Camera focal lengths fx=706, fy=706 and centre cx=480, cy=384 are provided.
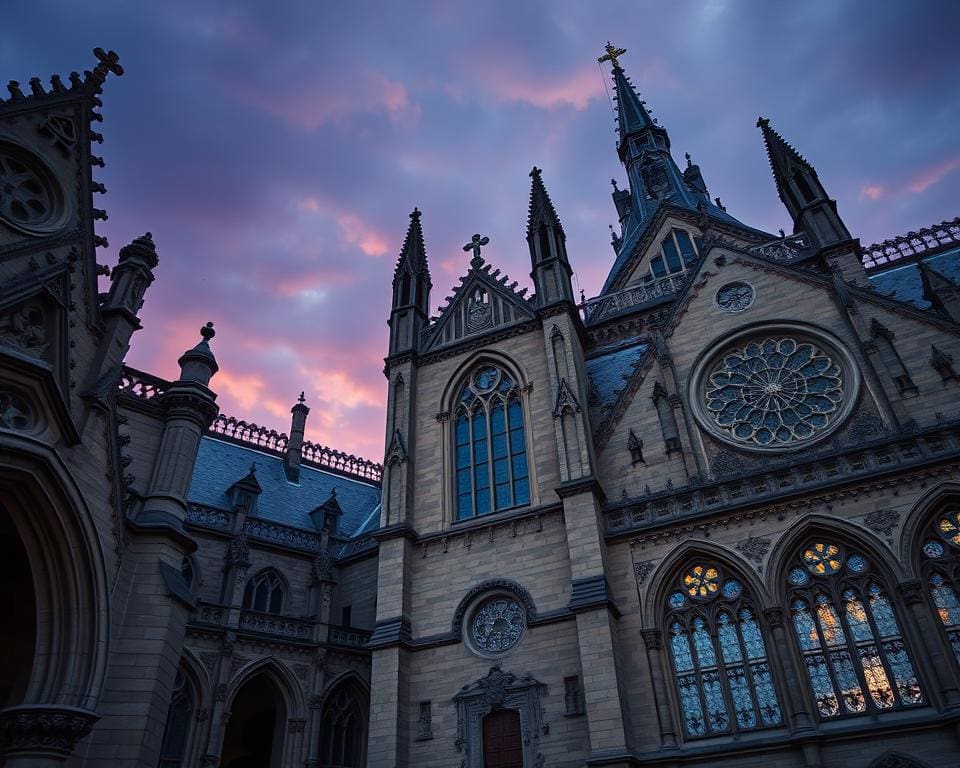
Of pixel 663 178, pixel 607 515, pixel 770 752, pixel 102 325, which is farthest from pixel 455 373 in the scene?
pixel 663 178

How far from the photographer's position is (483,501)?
21.0 m

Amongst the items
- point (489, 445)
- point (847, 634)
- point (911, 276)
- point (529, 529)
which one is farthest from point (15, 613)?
point (911, 276)

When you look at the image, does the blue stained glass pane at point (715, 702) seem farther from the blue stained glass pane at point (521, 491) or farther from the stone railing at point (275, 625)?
the stone railing at point (275, 625)

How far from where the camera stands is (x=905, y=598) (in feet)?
46.7

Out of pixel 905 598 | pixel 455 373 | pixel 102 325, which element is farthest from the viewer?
pixel 455 373

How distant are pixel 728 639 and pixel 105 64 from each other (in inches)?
728

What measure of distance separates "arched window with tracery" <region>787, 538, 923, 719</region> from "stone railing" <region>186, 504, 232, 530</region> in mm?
19537

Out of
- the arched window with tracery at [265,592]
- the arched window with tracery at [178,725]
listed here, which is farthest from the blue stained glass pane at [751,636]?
the arched window with tracery at [265,592]

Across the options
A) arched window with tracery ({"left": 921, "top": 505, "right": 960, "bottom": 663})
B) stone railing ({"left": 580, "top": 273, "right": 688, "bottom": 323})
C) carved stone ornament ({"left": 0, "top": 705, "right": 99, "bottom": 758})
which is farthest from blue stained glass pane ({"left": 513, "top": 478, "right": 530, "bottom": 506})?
carved stone ornament ({"left": 0, "top": 705, "right": 99, "bottom": 758})

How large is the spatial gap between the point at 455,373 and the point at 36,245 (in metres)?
13.7

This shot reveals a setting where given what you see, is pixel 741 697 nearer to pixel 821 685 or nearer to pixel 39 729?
pixel 821 685

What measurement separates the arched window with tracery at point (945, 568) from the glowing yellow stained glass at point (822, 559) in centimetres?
164

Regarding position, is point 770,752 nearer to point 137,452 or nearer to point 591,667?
point 591,667

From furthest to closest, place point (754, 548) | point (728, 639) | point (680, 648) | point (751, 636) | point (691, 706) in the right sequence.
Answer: point (754, 548) → point (680, 648) → point (728, 639) → point (751, 636) → point (691, 706)
